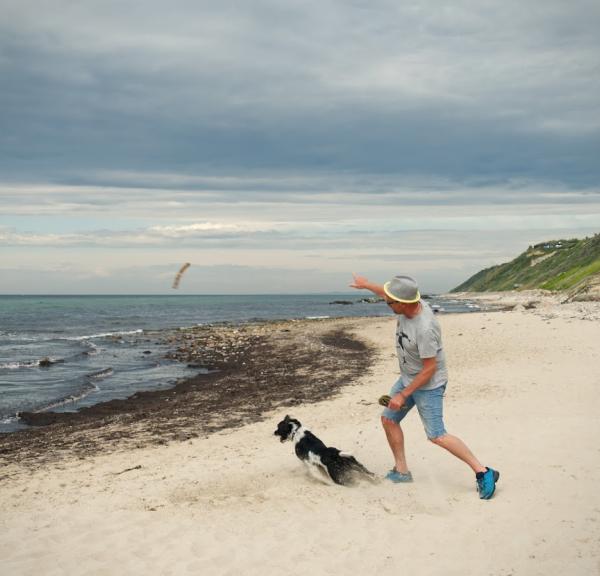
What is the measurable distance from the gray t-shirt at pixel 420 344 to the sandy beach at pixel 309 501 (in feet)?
4.52

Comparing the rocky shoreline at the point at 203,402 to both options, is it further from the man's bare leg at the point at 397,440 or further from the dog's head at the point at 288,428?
the man's bare leg at the point at 397,440

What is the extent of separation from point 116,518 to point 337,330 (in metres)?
31.9

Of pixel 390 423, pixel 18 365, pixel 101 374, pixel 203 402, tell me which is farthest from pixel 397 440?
pixel 18 365

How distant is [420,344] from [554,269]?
4100 inches

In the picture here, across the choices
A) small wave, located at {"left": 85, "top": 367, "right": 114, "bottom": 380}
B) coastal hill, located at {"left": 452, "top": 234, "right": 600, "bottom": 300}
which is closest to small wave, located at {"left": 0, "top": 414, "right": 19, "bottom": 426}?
small wave, located at {"left": 85, "top": 367, "right": 114, "bottom": 380}

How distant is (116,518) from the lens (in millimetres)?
6395

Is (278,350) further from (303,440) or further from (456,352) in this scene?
(303,440)

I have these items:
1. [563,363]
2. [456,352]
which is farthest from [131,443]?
[456,352]

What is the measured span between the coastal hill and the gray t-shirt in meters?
40.5

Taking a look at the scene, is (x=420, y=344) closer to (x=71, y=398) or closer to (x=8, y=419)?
(x=8, y=419)

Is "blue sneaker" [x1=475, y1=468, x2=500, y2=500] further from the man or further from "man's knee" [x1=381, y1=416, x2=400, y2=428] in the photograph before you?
"man's knee" [x1=381, y1=416, x2=400, y2=428]

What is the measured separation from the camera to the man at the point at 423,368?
20.7ft

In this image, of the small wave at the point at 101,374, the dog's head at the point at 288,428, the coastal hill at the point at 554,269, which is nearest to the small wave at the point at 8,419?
the small wave at the point at 101,374

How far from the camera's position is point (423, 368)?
21.0 ft
